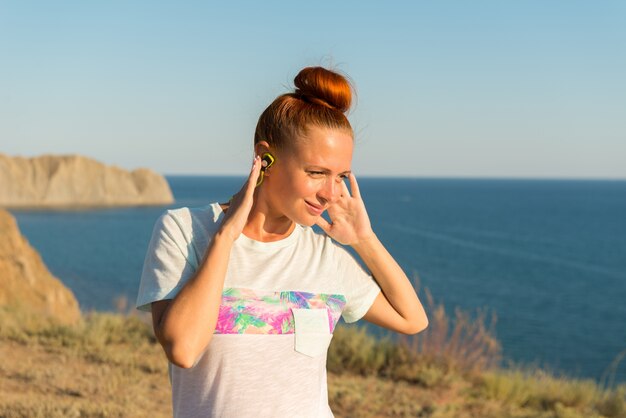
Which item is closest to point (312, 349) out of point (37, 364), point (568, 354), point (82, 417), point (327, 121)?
point (327, 121)

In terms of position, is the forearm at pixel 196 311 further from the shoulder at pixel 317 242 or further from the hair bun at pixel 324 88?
the hair bun at pixel 324 88

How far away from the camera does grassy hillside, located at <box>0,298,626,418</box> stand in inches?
205

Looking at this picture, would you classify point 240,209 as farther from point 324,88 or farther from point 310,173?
point 324,88

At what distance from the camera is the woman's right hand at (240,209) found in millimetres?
1852

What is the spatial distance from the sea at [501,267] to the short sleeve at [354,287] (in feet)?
14.7

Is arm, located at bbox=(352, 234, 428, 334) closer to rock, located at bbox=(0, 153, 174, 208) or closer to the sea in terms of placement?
the sea

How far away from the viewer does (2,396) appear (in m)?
4.93

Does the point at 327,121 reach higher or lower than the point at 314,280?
higher

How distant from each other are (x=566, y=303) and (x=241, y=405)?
39.9m

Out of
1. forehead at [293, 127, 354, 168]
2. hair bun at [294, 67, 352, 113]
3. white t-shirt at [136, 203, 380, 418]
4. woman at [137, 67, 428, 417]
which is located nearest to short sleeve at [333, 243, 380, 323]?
woman at [137, 67, 428, 417]

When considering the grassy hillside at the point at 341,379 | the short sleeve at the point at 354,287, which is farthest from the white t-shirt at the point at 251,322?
the grassy hillside at the point at 341,379

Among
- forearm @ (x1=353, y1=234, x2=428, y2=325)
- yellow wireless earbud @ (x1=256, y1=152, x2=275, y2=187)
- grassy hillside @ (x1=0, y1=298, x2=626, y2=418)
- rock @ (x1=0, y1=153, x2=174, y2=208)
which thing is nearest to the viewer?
yellow wireless earbud @ (x1=256, y1=152, x2=275, y2=187)

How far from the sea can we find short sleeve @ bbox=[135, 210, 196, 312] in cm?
495

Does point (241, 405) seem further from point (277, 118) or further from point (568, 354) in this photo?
A: point (568, 354)
